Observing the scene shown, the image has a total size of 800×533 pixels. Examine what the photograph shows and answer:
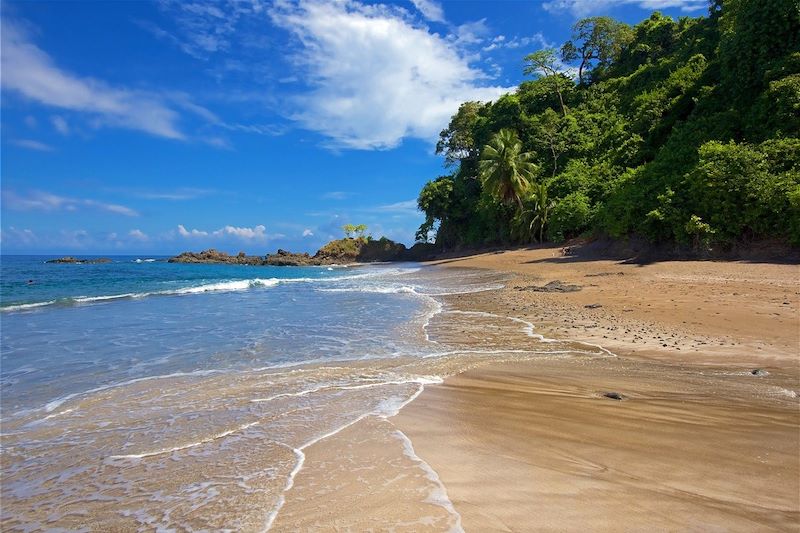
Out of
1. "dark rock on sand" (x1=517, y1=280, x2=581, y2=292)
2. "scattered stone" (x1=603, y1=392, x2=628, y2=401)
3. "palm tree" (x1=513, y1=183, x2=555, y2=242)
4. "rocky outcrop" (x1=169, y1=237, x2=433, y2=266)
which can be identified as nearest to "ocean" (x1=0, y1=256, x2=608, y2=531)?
"scattered stone" (x1=603, y1=392, x2=628, y2=401)

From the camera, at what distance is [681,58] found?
33031 mm

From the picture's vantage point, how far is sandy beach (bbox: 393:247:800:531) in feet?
8.13

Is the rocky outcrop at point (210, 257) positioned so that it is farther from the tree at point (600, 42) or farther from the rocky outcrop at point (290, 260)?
the tree at point (600, 42)

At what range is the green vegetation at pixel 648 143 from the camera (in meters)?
16.0

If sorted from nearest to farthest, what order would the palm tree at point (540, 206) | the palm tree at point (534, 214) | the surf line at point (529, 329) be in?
the surf line at point (529, 329), the palm tree at point (540, 206), the palm tree at point (534, 214)


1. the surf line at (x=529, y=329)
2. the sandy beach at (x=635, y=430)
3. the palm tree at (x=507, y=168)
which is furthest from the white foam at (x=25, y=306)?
the palm tree at (x=507, y=168)

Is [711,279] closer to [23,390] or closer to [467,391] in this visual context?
[467,391]

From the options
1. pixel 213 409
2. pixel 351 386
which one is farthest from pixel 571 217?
pixel 213 409

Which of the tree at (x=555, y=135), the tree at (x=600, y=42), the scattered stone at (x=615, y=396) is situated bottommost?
the scattered stone at (x=615, y=396)

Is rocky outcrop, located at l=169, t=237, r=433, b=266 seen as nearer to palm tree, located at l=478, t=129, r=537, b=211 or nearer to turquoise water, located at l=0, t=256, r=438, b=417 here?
palm tree, located at l=478, t=129, r=537, b=211

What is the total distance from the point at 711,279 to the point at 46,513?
50.1 feet

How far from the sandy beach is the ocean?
401mm

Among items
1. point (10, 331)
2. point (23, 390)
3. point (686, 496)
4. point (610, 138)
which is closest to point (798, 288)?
point (686, 496)

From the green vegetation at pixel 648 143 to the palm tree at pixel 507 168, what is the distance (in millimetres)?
125
